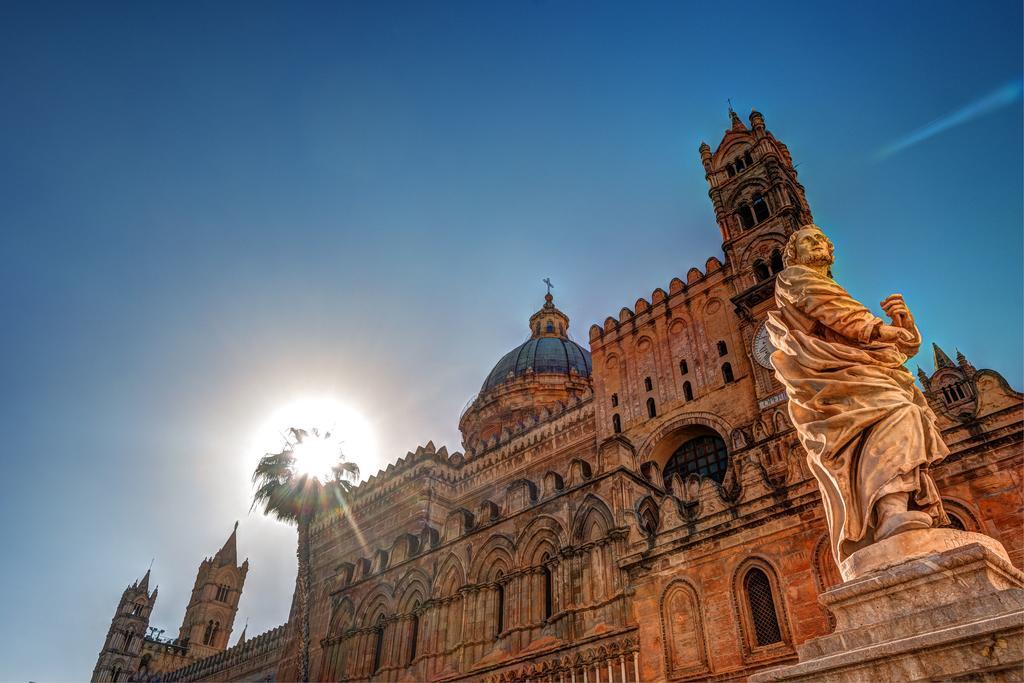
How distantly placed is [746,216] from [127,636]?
194ft

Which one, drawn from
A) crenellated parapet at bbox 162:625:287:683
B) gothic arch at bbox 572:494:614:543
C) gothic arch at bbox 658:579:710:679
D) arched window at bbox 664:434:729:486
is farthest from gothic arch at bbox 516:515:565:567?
crenellated parapet at bbox 162:625:287:683

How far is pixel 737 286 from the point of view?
86.4ft

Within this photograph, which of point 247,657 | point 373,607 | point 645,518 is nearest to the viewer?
point 645,518

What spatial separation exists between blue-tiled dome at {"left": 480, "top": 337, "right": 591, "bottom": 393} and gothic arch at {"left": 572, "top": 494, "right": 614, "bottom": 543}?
29571mm

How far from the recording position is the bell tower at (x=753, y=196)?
26422mm

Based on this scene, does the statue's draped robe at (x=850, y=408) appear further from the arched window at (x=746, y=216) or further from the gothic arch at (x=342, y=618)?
the arched window at (x=746, y=216)

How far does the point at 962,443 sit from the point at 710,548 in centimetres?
449

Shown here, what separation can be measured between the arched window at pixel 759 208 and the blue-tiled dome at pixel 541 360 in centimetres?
2105

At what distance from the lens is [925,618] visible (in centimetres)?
453

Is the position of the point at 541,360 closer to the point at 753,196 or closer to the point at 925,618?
the point at 753,196

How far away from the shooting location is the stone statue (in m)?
5.41

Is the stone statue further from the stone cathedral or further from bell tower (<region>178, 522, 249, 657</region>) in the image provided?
bell tower (<region>178, 522, 249, 657</region>)

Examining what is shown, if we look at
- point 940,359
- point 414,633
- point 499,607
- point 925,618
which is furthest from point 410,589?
point 940,359

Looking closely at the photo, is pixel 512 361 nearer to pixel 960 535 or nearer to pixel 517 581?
pixel 517 581
